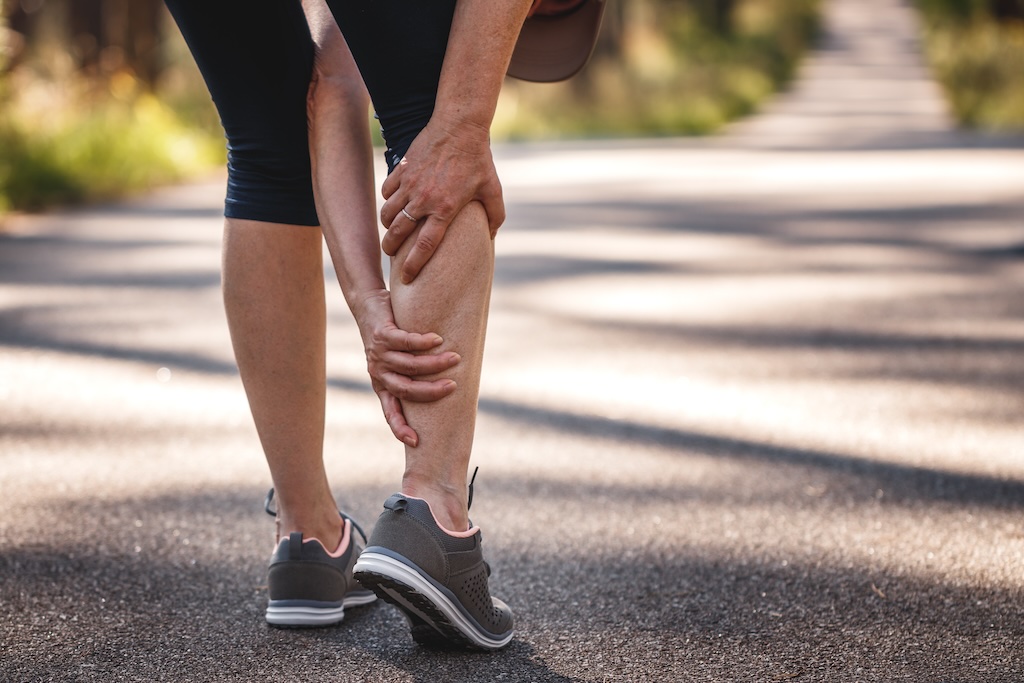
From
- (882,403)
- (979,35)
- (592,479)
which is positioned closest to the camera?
(592,479)

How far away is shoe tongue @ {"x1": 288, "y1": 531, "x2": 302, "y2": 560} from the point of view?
1899mm

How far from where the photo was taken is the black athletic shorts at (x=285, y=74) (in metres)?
1.65

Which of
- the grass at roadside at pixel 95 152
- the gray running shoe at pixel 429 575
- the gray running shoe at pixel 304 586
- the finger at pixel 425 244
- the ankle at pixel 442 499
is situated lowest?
the grass at roadside at pixel 95 152

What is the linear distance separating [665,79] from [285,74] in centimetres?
2225

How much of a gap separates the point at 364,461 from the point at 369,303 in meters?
1.14

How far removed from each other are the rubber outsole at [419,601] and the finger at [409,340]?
0.92 ft

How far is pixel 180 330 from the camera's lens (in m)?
4.44

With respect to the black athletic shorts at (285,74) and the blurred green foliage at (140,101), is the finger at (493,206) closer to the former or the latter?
the black athletic shorts at (285,74)

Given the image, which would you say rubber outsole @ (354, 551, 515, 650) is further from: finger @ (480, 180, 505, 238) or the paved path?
finger @ (480, 180, 505, 238)

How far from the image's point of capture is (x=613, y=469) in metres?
2.75

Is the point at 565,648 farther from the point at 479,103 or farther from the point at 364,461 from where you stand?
the point at 364,461

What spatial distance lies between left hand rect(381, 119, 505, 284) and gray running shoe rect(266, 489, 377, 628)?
0.51m

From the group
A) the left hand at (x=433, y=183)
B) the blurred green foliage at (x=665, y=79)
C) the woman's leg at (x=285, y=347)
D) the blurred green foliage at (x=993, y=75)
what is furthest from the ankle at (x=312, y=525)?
the blurred green foliage at (x=665, y=79)

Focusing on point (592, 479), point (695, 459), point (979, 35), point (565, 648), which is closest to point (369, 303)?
point (565, 648)
